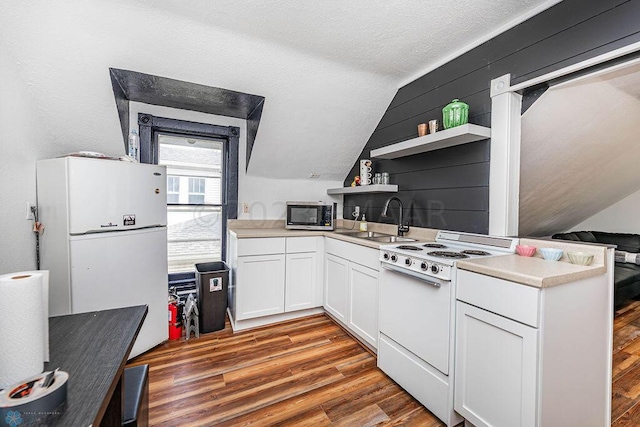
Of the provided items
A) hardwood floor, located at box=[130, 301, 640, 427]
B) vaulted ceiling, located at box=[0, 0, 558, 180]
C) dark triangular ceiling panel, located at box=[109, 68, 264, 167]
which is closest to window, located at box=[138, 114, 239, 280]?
dark triangular ceiling panel, located at box=[109, 68, 264, 167]

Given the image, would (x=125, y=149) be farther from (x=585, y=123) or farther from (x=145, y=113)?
(x=585, y=123)

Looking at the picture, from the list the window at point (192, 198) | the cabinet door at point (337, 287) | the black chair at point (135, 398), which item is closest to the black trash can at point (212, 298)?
the window at point (192, 198)

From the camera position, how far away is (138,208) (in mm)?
2229

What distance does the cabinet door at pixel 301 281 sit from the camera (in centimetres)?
287

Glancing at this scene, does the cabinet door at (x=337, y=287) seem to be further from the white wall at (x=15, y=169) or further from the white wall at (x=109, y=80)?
the white wall at (x=15, y=169)

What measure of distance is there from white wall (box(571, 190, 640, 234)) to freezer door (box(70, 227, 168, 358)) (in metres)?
5.11

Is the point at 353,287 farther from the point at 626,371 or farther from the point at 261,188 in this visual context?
the point at 626,371

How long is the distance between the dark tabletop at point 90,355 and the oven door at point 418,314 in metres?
1.48

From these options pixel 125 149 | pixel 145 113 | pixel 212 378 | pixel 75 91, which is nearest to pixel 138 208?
pixel 125 149

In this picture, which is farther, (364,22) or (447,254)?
(364,22)

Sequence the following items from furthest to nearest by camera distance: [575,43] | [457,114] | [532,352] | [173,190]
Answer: [173,190] < [457,114] < [575,43] < [532,352]

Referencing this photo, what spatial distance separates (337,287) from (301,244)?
563 millimetres

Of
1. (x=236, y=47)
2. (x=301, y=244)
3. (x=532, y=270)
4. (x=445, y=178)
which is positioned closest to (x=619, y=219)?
(x=445, y=178)

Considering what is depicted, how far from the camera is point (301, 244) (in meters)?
2.93
